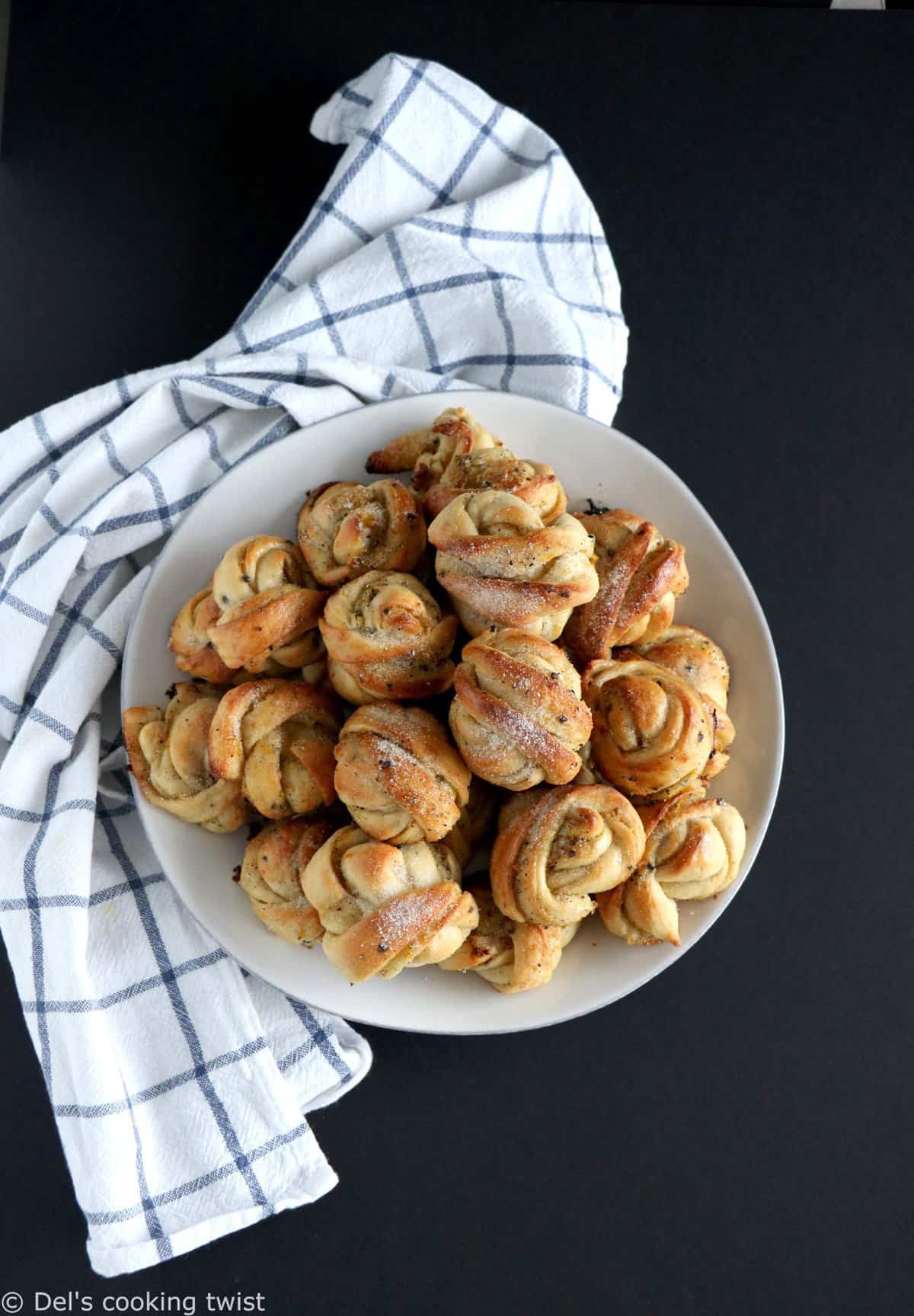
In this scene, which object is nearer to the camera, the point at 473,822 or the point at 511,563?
the point at 511,563

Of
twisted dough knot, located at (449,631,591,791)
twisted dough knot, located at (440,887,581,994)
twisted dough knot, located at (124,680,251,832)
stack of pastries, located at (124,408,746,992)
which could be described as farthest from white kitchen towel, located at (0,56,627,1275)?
twisted dough knot, located at (449,631,591,791)

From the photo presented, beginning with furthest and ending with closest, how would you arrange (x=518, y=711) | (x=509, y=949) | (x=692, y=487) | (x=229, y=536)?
(x=692, y=487) → (x=229, y=536) → (x=509, y=949) → (x=518, y=711)

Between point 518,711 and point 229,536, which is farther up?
point 229,536

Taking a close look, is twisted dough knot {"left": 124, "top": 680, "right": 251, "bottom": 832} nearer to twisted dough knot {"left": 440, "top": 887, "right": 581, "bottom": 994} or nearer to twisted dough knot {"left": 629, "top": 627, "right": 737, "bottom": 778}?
twisted dough knot {"left": 440, "top": 887, "right": 581, "bottom": 994}

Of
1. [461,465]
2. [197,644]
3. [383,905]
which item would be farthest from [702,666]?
[197,644]

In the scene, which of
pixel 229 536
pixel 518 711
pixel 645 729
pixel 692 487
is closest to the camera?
pixel 518 711

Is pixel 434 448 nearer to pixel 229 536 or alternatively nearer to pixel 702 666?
pixel 229 536

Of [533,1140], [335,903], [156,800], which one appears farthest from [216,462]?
[533,1140]
